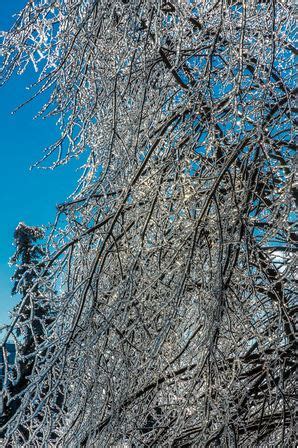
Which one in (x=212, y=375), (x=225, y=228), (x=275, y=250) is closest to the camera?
(x=212, y=375)

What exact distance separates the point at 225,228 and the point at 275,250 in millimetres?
746

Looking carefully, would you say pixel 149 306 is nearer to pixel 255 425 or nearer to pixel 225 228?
pixel 225 228

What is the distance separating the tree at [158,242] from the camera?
3.06 metres

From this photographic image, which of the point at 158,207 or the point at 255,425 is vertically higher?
the point at 158,207

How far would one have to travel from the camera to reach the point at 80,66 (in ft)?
10.5

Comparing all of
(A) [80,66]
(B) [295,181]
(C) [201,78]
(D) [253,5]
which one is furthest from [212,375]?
(D) [253,5]

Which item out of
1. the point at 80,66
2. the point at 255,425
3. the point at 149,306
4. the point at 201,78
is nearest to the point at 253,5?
the point at 201,78

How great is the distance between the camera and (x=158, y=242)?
3.65 m

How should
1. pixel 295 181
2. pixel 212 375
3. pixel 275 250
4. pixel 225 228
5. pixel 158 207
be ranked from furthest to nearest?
pixel 275 250
pixel 158 207
pixel 225 228
pixel 212 375
pixel 295 181

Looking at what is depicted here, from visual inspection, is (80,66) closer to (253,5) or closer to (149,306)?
(253,5)

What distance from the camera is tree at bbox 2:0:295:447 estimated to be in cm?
306

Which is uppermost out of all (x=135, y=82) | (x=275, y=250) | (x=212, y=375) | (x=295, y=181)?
(x=135, y=82)

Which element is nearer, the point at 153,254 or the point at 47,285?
the point at 47,285

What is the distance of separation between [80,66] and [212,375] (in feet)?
5.66
